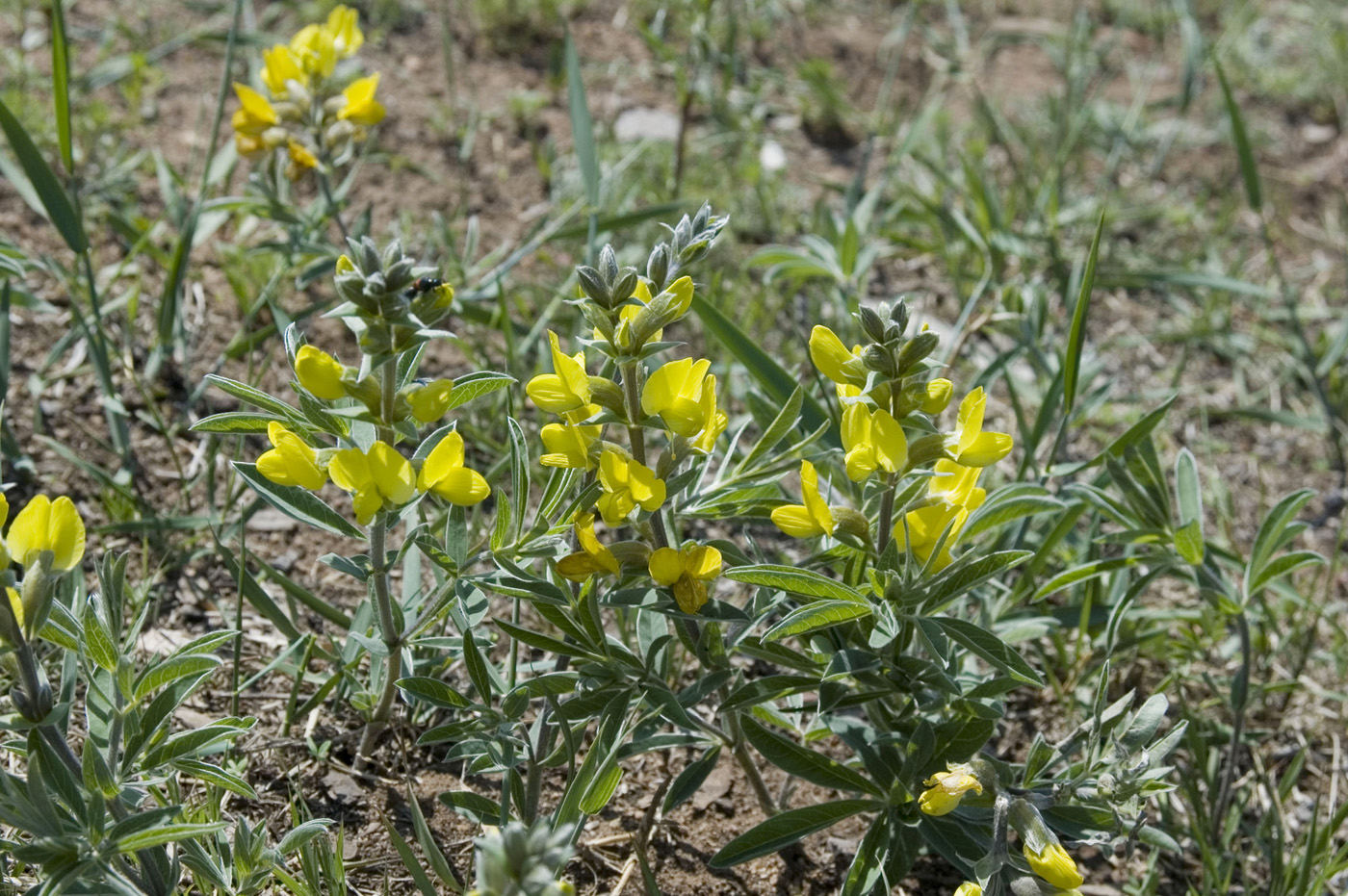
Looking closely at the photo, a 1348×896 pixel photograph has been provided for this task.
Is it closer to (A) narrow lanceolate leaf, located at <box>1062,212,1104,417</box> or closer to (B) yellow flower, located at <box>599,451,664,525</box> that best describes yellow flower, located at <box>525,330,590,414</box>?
(B) yellow flower, located at <box>599,451,664,525</box>

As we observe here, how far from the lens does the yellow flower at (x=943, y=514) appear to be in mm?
1734

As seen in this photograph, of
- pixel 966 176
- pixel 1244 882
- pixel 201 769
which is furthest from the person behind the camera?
pixel 966 176

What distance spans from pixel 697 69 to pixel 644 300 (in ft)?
6.19

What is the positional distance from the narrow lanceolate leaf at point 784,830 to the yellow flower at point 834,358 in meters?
0.63

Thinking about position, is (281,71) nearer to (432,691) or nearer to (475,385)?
(475,385)

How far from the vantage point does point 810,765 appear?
6.24 ft

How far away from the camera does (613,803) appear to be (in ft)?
7.13

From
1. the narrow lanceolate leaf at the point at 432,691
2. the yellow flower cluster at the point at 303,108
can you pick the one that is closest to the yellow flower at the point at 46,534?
the narrow lanceolate leaf at the point at 432,691

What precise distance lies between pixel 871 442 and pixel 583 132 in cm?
140

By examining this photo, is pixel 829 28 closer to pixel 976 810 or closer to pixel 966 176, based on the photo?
pixel 966 176

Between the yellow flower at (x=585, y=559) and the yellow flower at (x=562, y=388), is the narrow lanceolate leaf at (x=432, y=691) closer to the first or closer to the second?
the yellow flower at (x=585, y=559)

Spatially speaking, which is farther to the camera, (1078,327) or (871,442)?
(1078,327)

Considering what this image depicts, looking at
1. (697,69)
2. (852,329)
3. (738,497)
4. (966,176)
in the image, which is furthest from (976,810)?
(697,69)

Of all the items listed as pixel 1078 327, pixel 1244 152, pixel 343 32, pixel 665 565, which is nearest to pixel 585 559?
pixel 665 565
